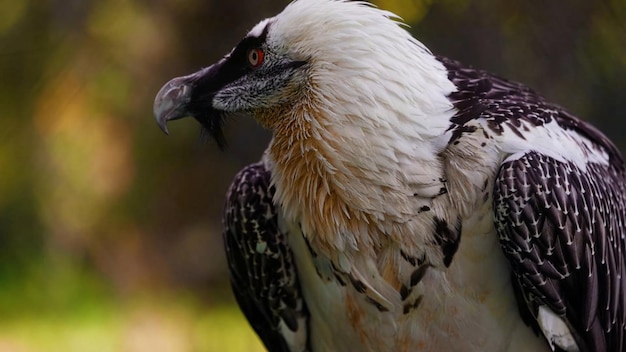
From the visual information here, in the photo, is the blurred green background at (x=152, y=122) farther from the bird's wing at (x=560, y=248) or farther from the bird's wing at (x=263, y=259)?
the bird's wing at (x=560, y=248)

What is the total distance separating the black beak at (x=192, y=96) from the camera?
487 cm

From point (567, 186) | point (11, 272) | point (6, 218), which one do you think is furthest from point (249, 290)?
point (11, 272)

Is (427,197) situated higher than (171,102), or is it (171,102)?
(171,102)

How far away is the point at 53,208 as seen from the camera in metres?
9.45

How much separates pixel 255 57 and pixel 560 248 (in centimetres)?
175

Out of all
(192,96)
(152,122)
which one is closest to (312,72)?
(192,96)

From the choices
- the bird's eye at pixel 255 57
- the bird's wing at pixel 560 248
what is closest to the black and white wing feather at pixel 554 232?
the bird's wing at pixel 560 248

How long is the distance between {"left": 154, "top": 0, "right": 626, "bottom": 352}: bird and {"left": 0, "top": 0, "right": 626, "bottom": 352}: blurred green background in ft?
5.68

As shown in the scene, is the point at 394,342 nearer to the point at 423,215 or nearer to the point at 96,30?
the point at 423,215

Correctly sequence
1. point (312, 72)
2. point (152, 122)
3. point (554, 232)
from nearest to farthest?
point (554, 232) < point (312, 72) < point (152, 122)

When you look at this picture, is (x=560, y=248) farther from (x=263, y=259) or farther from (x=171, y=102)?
(x=171, y=102)

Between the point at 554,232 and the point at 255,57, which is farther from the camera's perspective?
the point at 255,57

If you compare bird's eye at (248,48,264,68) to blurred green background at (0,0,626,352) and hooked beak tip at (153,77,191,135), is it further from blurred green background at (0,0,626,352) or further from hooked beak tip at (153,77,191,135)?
blurred green background at (0,0,626,352)

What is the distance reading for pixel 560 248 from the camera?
4625mm
